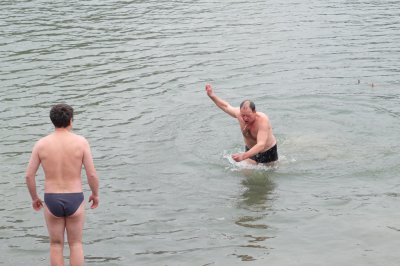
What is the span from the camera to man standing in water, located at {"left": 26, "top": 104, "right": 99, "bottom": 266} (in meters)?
9.20

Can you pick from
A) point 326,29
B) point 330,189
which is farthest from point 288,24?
point 330,189

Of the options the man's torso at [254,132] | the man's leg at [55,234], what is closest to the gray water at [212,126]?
the man's torso at [254,132]

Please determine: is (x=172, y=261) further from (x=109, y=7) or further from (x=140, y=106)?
(x=109, y=7)

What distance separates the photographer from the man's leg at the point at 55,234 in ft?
30.8

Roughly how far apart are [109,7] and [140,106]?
46.0 ft

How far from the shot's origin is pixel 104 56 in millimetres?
23391

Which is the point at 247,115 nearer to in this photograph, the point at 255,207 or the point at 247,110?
the point at 247,110

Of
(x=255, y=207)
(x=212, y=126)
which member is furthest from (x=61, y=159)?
(x=212, y=126)

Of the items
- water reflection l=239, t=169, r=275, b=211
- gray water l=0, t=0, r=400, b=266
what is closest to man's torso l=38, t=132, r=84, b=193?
gray water l=0, t=0, r=400, b=266

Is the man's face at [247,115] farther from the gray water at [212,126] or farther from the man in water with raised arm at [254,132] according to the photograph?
the gray water at [212,126]

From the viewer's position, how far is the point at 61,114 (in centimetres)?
912

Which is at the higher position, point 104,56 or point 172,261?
point 104,56

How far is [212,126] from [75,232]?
8.43m

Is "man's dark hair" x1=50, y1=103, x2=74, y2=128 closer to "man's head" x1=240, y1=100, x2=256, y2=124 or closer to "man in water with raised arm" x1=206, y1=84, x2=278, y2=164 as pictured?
"man in water with raised arm" x1=206, y1=84, x2=278, y2=164
